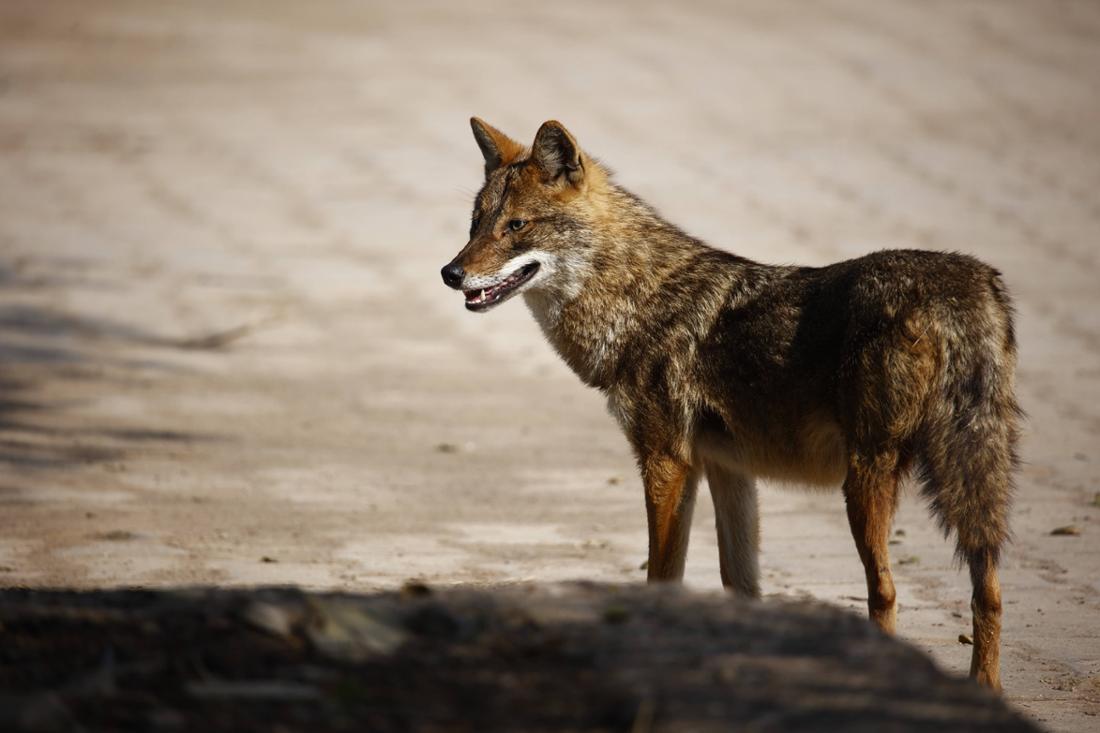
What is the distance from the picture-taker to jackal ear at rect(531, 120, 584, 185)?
24.7 feet

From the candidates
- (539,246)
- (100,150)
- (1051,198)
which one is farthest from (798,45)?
(539,246)

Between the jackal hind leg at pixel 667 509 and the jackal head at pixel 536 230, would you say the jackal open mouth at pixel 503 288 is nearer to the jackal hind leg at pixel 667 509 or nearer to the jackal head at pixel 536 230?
the jackal head at pixel 536 230

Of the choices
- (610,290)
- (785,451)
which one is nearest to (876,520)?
(785,451)

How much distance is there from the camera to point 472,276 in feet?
24.3

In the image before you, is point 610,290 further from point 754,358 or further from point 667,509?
point 667,509

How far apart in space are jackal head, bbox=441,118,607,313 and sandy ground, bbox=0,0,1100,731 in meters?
1.49

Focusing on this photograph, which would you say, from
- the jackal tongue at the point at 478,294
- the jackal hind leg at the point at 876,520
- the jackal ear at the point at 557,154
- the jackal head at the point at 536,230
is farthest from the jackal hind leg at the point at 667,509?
the jackal ear at the point at 557,154

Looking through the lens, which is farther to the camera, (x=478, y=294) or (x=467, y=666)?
(x=478, y=294)

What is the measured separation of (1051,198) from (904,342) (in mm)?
10864

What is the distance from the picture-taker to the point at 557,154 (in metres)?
7.59

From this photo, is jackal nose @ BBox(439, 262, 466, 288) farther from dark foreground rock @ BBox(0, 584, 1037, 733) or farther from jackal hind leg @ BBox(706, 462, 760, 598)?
dark foreground rock @ BBox(0, 584, 1037, 733)

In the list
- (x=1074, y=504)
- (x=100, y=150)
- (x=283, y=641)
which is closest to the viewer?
(x=283, y=641)

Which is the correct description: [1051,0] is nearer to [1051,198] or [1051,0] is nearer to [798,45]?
[798,45]

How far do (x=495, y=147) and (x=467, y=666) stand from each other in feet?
14.4
